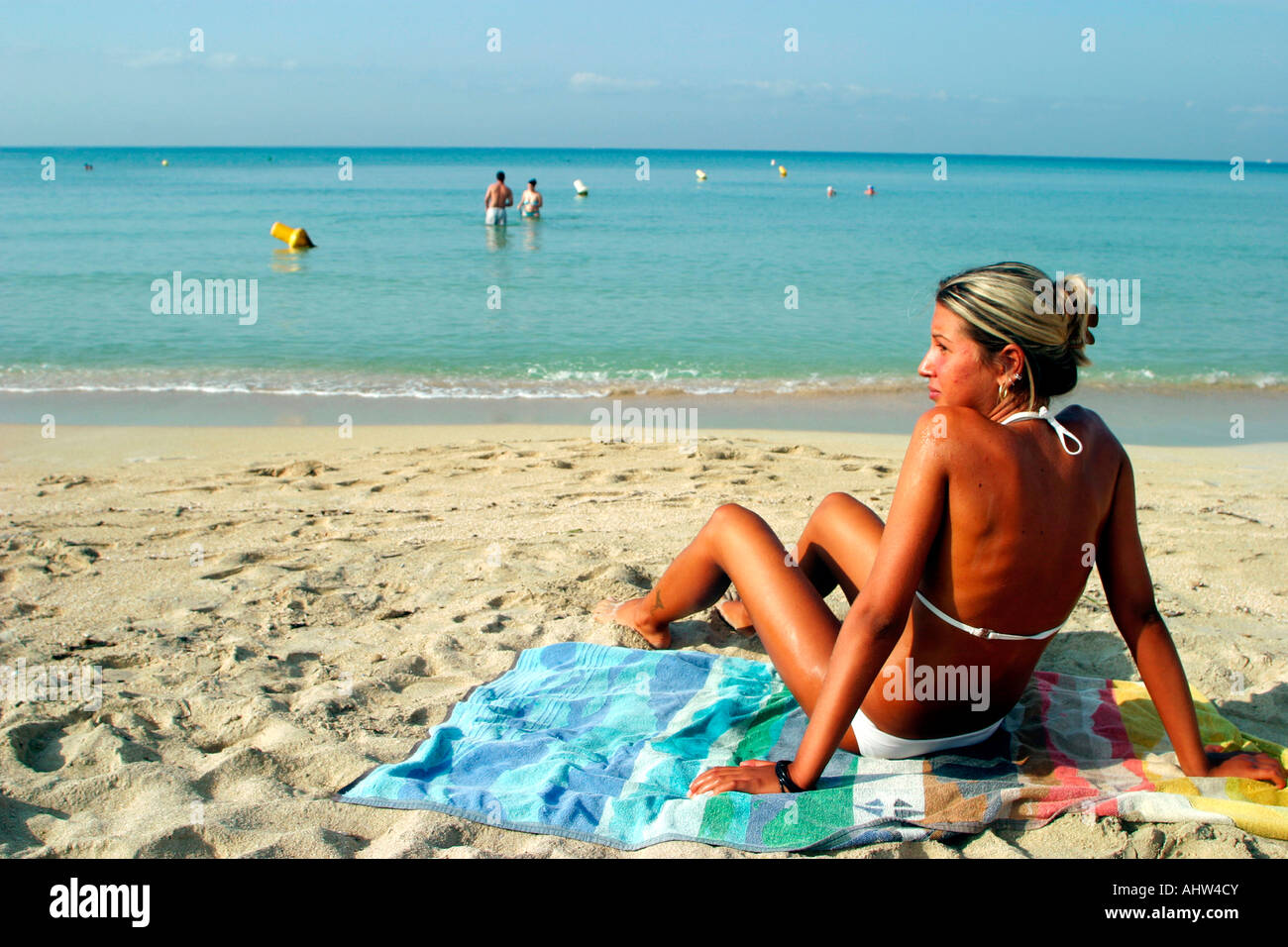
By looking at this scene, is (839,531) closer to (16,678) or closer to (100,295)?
(16,678)

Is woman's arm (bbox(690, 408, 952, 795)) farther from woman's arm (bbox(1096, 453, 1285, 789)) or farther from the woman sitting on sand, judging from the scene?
woman's arm (bbox(1096, 453, 1285, 789))

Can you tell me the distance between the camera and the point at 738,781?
239cm

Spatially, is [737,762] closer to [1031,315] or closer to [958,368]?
[958,368]

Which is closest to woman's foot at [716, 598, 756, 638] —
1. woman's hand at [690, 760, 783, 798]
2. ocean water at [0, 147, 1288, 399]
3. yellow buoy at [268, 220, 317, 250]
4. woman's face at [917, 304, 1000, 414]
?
woman's hand at [690, 760, 783, 798]

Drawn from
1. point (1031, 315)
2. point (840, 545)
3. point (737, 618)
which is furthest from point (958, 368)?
point (737, 618)

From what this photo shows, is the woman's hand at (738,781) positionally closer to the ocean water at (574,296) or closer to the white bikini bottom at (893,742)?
the white bikini bottom at (893,742)

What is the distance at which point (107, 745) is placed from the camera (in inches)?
105

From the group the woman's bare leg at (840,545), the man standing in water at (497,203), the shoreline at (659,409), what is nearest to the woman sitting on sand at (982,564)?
the woman's bare leg at (840,545)

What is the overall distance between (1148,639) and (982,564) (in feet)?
2.03

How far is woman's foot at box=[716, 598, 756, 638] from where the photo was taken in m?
3.62

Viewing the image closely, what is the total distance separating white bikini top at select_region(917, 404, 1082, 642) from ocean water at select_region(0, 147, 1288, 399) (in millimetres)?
6386

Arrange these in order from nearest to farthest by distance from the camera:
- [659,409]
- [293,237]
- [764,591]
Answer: [764,591], [659,409], [293,237]

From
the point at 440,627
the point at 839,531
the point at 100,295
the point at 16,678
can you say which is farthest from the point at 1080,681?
the point at 100,295
